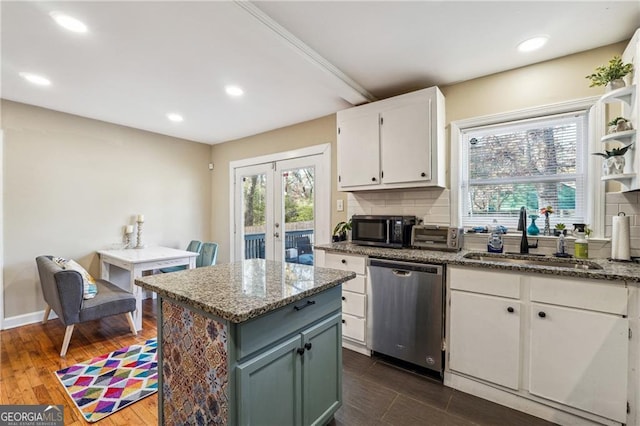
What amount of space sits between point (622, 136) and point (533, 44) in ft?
2.84

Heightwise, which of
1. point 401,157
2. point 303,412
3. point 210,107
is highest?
point 210,107

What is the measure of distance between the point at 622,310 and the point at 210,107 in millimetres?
3839

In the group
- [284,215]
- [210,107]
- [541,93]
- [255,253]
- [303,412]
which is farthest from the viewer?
[255,253]

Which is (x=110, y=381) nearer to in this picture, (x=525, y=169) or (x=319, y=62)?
(x=319, y=62)

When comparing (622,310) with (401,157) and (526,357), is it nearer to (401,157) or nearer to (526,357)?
(526,357)

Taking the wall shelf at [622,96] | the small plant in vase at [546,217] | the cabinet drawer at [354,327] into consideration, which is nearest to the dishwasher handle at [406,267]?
the cabinet drawer at [354,327]

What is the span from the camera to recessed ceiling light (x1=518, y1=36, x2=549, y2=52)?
6.72ft

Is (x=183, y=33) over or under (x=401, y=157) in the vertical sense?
over

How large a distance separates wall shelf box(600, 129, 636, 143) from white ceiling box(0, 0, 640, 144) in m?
0.73

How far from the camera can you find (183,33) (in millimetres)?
1990

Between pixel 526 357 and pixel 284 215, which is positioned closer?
pixel 526 357

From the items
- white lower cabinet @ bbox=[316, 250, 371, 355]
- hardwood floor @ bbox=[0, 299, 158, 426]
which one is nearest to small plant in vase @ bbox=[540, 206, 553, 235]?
white lower cabinet @ bbox=[316, 250, 371, 355]

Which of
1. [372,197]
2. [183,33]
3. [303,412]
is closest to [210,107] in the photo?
[183,33]

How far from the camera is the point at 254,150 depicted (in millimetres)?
4527
